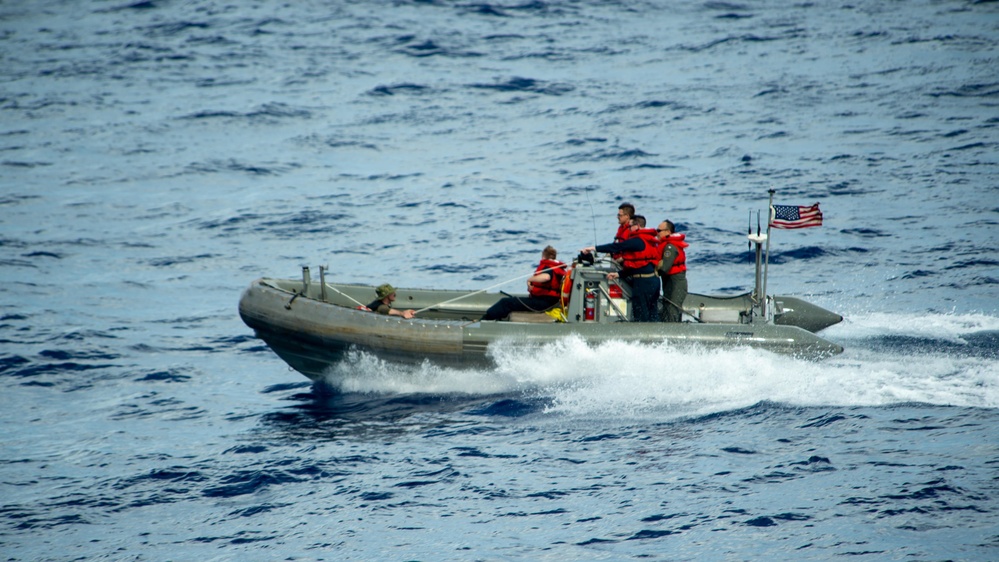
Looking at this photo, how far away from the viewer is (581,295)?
1416 centimetres

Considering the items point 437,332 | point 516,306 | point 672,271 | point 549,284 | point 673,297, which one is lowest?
point 437,332

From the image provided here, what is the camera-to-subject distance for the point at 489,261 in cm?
2011

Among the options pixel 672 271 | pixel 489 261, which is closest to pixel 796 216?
pixel 672 271

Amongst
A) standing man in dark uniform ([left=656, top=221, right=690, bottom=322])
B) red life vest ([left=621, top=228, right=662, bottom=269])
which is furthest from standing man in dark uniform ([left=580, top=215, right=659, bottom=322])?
standing man in dark uniform ([left=656, top=221, right=690, bottom=322])

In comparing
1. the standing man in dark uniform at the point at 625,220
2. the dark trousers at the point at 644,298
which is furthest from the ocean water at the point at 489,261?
the standing man in dark uniform at the point at 625,220

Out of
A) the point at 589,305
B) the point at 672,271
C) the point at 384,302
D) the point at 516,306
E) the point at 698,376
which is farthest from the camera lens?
the point at 516,306

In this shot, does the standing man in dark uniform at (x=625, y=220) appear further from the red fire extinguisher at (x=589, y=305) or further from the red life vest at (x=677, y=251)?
the red fire extinguisher at (x=589, y=305)

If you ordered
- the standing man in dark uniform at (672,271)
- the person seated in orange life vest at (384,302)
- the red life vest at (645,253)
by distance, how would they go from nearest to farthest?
1. the red life vest at (645,253)
2. the standing man in dark uniform at (672,271)
3. the person seated in orange life vest at (384,302)

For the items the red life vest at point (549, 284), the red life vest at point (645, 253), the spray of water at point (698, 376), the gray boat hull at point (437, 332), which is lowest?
the spray of water at point (698, 376)

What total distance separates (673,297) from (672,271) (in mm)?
418

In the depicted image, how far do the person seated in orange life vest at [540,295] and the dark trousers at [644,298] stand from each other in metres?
1.07

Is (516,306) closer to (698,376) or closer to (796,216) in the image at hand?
(698,376)

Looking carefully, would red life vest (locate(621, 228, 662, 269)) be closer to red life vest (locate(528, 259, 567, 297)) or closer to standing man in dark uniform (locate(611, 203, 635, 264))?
standing man in dark uniform (locate(611, 203, 635, 264))

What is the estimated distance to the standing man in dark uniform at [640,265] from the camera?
13.5 metres
